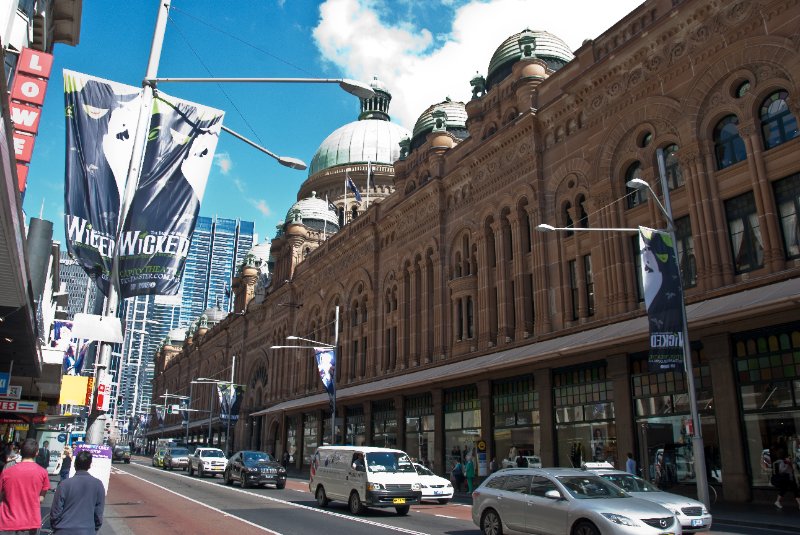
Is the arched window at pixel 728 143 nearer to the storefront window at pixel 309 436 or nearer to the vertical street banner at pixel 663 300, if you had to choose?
the vertical street banner at pixel 663 300

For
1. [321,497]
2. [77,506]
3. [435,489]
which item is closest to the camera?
[77,506]

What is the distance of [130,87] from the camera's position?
11.5 m

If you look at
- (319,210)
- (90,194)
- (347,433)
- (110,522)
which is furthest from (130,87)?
(319,210)

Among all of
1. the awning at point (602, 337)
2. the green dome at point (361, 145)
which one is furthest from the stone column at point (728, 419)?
the green dome at point (361, 145)

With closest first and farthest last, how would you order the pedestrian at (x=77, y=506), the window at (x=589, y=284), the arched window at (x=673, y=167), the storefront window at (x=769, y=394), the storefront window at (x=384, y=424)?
the pedestrian at (x=77, y=506) < the storefront window at (x=769, y=394) < the arched window at (x=673, y=167) < the window at (x=589, y=284) < the storefront window at (x=384, y=424)

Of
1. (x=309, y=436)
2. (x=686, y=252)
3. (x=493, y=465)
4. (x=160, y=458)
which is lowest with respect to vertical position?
(x=160, y=458)

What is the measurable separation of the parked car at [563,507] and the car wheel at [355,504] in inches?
238

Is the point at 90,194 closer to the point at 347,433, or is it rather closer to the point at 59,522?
the point at 59,522

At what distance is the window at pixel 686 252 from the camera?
76.5 feet

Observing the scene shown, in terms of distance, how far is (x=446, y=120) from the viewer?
4534 centimetres

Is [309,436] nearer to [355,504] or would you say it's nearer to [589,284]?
[589,284]

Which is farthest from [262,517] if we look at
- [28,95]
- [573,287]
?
[573,287]

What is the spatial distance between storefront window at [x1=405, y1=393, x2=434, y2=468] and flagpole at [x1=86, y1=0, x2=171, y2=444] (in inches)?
1053

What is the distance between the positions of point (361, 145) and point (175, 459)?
45163 millimetres
